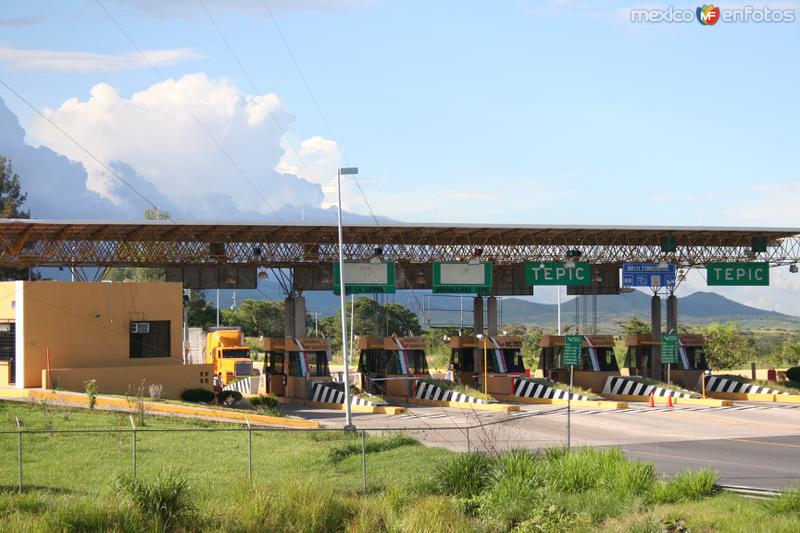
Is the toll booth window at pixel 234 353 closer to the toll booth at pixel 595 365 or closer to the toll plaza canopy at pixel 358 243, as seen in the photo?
the toll plaza canopy at pixel 358 243

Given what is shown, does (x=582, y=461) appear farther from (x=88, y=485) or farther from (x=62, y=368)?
(x=62, y=368)

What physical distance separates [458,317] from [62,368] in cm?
2514

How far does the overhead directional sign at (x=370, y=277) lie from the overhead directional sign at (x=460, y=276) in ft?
8.52

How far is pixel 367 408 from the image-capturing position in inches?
1427

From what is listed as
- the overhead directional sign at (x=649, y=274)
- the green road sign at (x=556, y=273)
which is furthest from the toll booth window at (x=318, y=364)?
the overhead directional sign at (x=649, y=274)

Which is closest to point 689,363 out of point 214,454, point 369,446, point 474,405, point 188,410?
point 474,405

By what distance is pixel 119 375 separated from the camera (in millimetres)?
33531

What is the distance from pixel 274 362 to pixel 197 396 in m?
8.73

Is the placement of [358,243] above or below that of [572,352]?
above

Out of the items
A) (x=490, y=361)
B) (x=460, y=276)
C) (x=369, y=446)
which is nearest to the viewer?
(x=369, y=446)

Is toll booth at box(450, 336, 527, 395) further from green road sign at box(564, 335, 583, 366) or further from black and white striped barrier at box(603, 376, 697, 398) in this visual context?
black and white striped barrier at box(603, 376, 697, 398)

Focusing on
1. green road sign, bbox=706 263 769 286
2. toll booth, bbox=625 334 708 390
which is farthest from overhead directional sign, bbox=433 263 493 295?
green road sign, bbox=706 263 769 286

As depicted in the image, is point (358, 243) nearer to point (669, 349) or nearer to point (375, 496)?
point (669, 349)

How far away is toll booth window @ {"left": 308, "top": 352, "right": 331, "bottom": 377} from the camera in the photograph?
41419 millimetres
